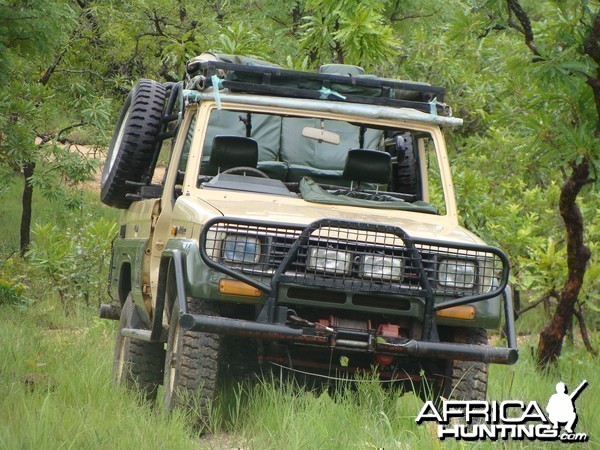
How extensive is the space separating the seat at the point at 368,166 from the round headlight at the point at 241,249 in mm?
1547

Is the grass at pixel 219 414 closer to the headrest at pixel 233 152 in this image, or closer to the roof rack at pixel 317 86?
the headrest at pixel 233 152

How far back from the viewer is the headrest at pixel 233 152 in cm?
698

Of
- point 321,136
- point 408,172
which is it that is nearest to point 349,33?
point 408,172

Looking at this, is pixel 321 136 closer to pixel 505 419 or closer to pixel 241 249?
pixel 241 249

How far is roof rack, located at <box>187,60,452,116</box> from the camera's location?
6.80 meters

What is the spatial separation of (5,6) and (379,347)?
4392 mm

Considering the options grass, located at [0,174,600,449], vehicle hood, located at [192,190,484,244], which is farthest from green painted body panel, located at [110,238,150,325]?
vehicle hood, located at [192,190,484,244]

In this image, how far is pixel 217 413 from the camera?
6.06 meters

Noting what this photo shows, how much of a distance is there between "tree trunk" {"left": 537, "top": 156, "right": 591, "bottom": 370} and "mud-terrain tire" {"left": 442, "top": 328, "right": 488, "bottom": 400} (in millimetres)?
2454

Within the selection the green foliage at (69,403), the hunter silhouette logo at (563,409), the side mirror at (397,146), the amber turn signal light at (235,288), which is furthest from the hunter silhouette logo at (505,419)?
the side mirror at (397,146)

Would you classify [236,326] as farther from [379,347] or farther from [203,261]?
[379,347]

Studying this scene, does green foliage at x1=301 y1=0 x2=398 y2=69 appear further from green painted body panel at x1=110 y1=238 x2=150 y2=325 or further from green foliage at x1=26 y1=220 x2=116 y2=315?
green foliage at x1=26 y1=220 x2=116 y2=315

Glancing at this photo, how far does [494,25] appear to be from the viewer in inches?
325

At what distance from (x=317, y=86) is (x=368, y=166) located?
610 millimetres
